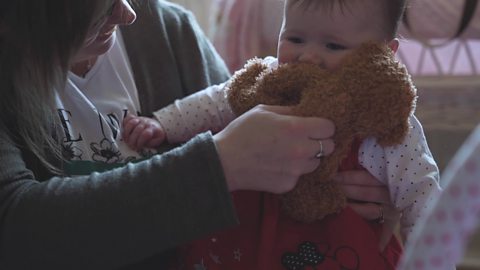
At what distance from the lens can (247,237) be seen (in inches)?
35.2

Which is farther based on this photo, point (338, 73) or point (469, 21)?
point (469, 21)

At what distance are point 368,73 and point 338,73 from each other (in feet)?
0.14

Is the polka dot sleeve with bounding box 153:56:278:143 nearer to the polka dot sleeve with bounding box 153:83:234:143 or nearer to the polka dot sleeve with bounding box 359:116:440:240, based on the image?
the polka dot sleeve with bounding box 153:83:234:143

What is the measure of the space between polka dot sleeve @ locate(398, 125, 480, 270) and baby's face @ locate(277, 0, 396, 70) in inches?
15.4

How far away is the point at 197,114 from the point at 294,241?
30 cm

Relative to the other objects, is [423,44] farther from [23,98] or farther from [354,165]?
[23,98]


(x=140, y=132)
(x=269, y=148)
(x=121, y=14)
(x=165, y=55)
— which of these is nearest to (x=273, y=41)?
(x=165, y=55)

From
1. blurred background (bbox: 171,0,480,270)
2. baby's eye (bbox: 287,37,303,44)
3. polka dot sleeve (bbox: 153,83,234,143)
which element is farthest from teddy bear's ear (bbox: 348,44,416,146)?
blurred background (bbox: 171,0,480,270)

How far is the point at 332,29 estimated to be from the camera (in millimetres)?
852

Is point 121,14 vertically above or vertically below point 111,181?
above

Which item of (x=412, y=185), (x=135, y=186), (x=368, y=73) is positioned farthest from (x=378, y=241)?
(x=135, y=186)

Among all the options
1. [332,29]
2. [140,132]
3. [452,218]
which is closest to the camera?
[452,218]

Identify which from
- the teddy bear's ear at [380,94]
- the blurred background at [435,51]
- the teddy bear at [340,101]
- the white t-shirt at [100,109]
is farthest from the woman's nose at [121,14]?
the blurred background at [435,51]

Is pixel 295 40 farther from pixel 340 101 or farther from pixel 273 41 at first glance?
pixel 273 41
